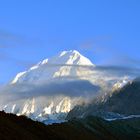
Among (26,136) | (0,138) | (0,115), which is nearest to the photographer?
(0,138)

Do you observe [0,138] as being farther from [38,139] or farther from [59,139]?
[59,139]

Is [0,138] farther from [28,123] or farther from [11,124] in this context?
[28,123]

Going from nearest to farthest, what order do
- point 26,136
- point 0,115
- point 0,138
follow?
point 0,138
point 26,136
point 0,115

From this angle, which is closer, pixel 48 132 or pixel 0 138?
pixel 0 138

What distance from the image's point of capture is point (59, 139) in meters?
141

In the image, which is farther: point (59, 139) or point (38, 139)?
point (59, 139)

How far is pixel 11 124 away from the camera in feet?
416

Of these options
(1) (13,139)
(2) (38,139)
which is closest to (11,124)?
(2) (38,139)

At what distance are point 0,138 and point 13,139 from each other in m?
4.42

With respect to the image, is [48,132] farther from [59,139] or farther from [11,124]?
[11,124]

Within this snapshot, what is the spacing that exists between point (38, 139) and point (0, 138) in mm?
20024

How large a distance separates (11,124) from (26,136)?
Answer: 6616mm

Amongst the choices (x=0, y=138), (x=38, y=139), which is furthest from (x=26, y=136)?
(x=0, y=138)

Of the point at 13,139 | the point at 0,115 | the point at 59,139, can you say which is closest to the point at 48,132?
the point at 59,139
